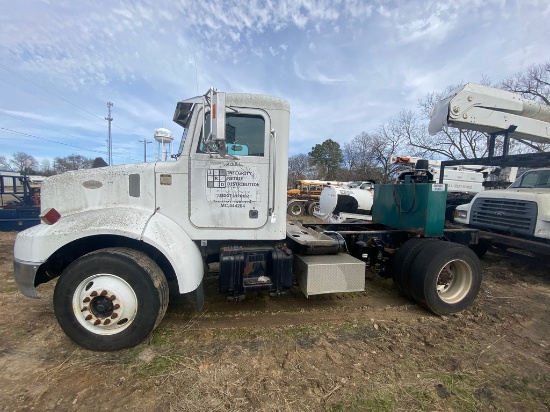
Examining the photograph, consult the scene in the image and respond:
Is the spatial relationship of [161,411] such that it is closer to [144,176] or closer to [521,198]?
[144,176]

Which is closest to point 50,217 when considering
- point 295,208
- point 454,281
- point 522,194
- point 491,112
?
point 454,281

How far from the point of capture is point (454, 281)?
4.16 metres

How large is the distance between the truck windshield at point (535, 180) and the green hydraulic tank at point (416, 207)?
4.02m

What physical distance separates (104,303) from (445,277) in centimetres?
424

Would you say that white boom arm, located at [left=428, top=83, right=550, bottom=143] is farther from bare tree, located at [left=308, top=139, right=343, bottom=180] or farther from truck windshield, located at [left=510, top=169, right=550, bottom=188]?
bare tree, located at [left=308, top=139, right=343, bottom=180]

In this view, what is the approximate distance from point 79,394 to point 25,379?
59 cm

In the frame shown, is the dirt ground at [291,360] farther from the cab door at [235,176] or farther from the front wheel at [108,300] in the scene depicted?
the cab door at [235,176]

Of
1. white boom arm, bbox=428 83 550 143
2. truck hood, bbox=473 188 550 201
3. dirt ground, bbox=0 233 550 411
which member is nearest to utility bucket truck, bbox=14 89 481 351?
dirt ground, bbox=0 233 550 411

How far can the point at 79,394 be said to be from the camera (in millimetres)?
2365

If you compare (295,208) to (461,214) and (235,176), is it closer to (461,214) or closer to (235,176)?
(461,214)

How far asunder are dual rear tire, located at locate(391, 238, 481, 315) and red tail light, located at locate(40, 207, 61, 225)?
14.2 feet

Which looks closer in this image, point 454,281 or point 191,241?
point 191,241

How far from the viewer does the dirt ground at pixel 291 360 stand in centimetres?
234

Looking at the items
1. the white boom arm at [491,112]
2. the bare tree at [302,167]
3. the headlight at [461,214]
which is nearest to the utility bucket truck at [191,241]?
the white boom arm at [491,112]
